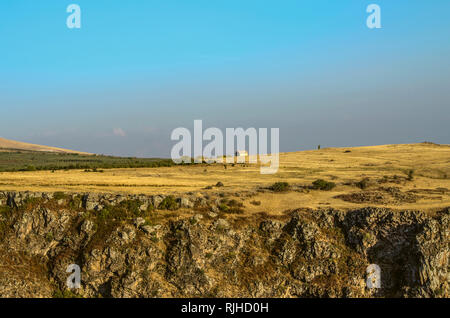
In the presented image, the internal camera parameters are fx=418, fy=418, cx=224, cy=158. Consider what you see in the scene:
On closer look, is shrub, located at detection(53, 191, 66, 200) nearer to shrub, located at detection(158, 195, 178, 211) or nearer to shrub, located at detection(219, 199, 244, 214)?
shrub, located at detection(158, 195, 178, 211)

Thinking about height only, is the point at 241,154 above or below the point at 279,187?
above

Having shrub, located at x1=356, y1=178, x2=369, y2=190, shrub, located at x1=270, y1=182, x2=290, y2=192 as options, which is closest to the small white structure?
shrub, located at x1=356, y1=178, x2=369, y2=190

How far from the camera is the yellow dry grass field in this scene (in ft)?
155

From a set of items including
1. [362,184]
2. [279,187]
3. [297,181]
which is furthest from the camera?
[297,181]

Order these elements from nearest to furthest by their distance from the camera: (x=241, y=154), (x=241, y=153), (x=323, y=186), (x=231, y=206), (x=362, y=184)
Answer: (x=231, y=206), (x=323, y=186), (x=362, y=184), (x=241, y=154), (x=241, y=153)

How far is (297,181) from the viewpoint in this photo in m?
59.8

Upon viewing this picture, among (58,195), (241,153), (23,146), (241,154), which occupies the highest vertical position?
(23,146)

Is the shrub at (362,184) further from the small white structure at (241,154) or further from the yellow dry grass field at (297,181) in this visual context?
the small white structure at (241,154)

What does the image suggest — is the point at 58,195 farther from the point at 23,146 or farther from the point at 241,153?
the point at 23,146

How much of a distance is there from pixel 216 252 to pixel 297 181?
23.6 m

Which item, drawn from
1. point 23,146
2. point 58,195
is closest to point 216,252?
point 58,195

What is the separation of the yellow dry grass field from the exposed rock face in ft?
13.5

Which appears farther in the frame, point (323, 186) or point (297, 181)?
point (297, 181)

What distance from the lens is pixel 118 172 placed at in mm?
68375
